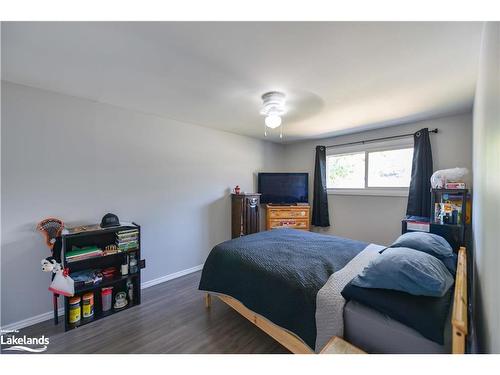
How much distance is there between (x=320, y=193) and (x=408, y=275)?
3.02 meters

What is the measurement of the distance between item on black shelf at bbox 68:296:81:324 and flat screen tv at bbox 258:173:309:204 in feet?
9.88

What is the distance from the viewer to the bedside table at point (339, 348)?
1146mm

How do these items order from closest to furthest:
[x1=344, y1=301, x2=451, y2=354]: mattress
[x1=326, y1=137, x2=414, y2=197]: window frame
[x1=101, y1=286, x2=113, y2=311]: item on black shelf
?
[x1=344, y1=301, x2=451, y2=354]: mattress < [x1=101, y1=286, x2=113, y2=311]: item on black shelf < [x1=326, y1=137, x2=414, y2=197]: window frame

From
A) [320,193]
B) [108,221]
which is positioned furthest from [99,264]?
[320,193]

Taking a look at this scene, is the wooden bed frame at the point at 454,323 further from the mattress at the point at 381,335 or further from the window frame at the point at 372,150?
the window frame at the point at 372,150

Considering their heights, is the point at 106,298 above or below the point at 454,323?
below

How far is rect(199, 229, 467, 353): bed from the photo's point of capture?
117 cm

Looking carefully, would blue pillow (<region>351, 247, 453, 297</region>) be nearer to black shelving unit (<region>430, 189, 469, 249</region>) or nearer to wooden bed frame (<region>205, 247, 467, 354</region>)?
wooden bed frame (<region>205, 247, 467, 354</region>)

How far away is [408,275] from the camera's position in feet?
3.92

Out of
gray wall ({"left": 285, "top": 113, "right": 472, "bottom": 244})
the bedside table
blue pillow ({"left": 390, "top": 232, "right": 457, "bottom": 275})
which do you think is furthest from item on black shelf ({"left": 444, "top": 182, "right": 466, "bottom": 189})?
the bedside table

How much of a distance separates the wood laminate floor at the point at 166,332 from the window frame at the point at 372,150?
2.85 m

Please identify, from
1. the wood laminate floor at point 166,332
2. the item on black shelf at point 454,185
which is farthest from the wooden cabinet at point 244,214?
the item on black shelf at point 454,185

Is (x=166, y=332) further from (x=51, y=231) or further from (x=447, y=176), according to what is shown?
(x=447, y=176)
